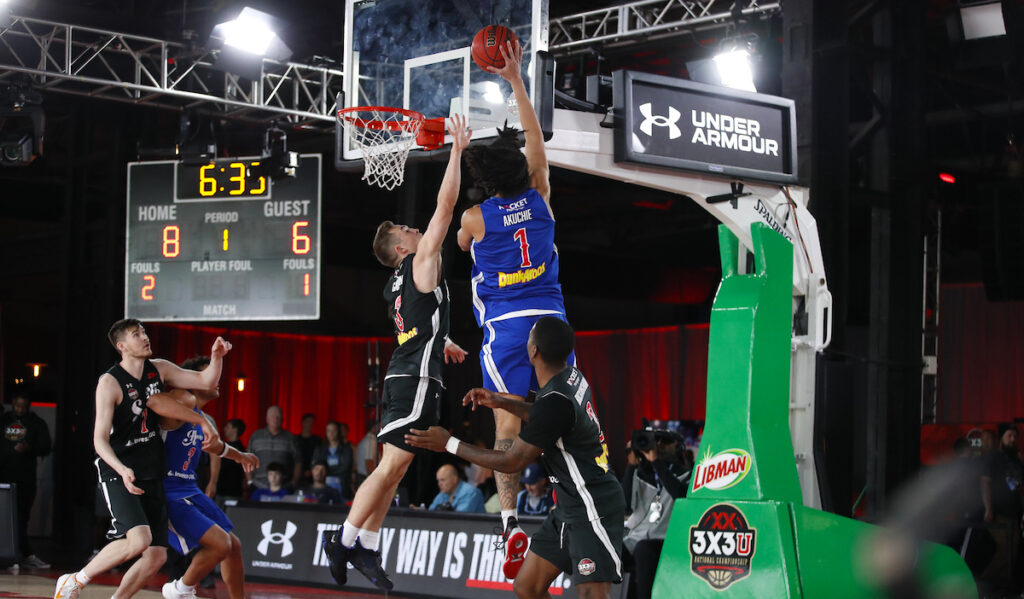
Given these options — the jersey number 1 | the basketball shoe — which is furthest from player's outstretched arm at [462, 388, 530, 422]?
the jersey number 1

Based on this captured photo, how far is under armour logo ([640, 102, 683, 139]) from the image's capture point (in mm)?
6648

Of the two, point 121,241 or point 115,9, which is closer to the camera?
point 115,9

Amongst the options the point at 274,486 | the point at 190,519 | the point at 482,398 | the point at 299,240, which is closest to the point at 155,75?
the point at 299,240

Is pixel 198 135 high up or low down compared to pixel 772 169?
up

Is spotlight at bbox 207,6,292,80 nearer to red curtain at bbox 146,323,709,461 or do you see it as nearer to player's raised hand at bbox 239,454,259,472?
player's raised hand at bbox 239,454,259,472

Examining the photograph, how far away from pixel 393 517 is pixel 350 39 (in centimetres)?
497

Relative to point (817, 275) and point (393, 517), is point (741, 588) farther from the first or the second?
point (393, 517)

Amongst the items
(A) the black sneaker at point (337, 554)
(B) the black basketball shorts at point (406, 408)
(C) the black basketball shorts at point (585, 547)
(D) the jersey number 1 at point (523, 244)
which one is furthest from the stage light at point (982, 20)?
(A) the black sneaker at point (337, 554)

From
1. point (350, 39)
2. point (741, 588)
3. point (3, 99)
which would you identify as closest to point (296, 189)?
point (3, 99)

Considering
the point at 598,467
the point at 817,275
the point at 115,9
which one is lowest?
the point at 598,467

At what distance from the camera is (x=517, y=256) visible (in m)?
6.25

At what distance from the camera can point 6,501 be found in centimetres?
1302

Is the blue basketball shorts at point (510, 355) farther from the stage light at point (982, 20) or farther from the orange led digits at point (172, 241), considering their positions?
the stage light at point (982, 20)

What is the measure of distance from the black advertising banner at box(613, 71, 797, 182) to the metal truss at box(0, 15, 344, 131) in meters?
7.02
